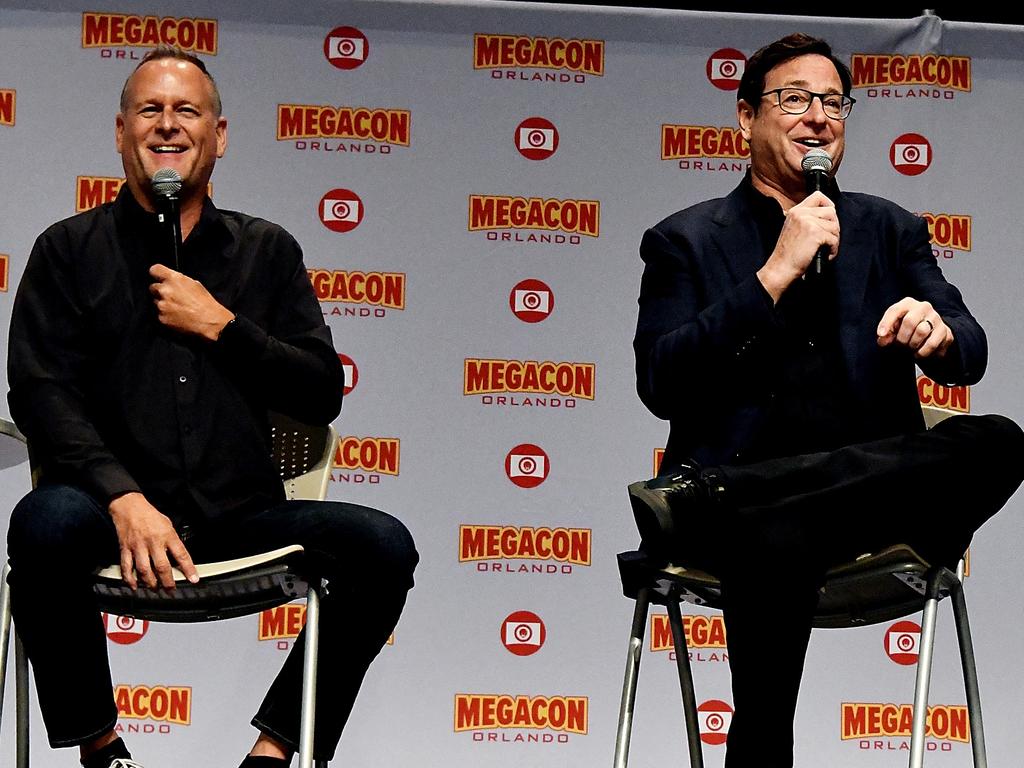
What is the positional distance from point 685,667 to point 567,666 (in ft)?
3.71

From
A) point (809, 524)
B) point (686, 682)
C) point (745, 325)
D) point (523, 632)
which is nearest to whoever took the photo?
point (809, 524)

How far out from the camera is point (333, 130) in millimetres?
4055

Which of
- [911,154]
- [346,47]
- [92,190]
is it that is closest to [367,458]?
[92,190]

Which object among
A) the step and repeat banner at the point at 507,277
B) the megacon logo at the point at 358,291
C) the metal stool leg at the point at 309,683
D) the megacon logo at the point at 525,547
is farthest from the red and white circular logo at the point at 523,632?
the metal stool leg at the point at 309,683

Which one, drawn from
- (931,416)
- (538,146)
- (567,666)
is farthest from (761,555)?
(538,146)

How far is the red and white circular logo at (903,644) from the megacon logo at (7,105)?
8.66ft

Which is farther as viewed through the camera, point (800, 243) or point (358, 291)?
point (358, 291)

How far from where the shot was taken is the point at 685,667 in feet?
9.14

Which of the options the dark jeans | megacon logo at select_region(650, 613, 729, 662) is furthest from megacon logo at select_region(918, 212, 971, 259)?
the dark jeans

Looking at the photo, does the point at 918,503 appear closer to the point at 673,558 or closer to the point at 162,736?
the point at 673,558

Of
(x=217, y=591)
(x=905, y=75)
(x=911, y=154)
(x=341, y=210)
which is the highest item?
(x=905, y=75)

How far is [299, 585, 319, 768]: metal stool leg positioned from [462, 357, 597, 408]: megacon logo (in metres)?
1.50

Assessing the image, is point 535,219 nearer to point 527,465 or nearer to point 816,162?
point 527,465

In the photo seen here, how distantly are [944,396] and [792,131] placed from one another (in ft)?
4.79
